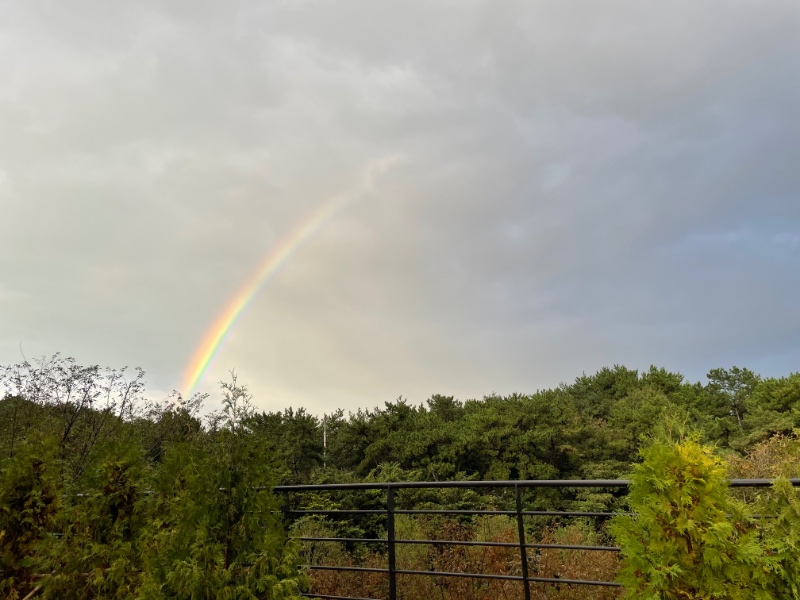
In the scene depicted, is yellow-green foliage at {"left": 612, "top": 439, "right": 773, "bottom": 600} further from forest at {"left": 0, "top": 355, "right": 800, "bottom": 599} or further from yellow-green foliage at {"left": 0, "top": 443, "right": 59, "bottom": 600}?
yellow-green foliage at {"left": 0, "top": 443, "right": 59, "bottom": 600}

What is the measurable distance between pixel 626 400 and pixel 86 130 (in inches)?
1280

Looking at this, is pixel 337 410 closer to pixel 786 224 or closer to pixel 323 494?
pixel 323 494

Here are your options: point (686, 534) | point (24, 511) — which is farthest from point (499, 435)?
point (686, 534)

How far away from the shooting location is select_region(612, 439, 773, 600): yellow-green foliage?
2.18 meters

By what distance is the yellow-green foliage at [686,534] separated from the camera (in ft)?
7.14

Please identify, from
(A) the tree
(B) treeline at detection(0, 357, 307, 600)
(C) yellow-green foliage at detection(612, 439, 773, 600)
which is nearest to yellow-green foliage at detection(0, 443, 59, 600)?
(B) treeline at detection(0, 357, 307, 600)

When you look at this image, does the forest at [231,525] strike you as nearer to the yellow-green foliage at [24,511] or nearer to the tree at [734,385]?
the yellow-green foliage at [24,511]

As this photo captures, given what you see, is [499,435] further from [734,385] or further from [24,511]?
[24,511]

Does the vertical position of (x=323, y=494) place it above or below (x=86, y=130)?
below

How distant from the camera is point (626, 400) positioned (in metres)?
31.9

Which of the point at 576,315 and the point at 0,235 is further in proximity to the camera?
the point at 576,315

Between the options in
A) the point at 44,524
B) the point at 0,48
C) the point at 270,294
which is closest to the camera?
the point at 44,524

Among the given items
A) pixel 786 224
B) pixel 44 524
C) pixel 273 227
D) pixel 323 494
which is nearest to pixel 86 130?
pixel 273 227

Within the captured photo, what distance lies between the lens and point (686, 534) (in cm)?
225
